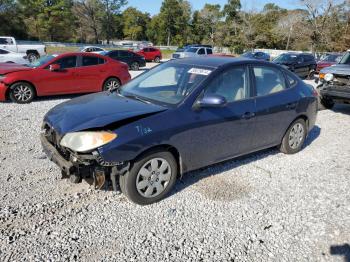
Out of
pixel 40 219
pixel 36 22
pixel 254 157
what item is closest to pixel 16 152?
pixel 40 219

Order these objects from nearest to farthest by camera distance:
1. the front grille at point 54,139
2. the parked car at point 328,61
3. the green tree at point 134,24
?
1. the front grille at point 54,139
2. the parked car at point 328,61
3. the green tree at point 134,24

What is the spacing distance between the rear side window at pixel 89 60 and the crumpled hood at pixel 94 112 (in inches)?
237

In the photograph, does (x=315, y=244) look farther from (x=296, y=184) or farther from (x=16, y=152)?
(x=16, y=152)

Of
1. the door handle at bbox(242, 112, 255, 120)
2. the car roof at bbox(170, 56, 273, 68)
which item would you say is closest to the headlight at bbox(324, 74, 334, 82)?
the car roof at bbox(170, 56, 273, 68)

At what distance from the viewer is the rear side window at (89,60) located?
1000 centimetres

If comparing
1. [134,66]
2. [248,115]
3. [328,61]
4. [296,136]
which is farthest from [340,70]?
[134,66]

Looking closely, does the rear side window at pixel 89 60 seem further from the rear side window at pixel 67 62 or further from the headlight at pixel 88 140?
the headlight at pixel 88 140

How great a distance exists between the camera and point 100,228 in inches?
132

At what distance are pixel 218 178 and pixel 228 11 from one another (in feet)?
228

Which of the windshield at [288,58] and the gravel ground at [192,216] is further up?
the windshield at [288,58]

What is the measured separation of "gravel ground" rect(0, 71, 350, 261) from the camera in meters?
3.06

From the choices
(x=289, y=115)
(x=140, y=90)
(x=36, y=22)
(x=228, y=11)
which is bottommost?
(x=289, y=115)

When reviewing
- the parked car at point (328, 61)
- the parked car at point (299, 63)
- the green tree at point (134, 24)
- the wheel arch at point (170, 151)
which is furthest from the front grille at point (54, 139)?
the green tree at point (134, 24)

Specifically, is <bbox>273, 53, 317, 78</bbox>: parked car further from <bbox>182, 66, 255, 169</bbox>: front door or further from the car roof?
<bbox>182, 66, 255, 169</bbox>: front door
